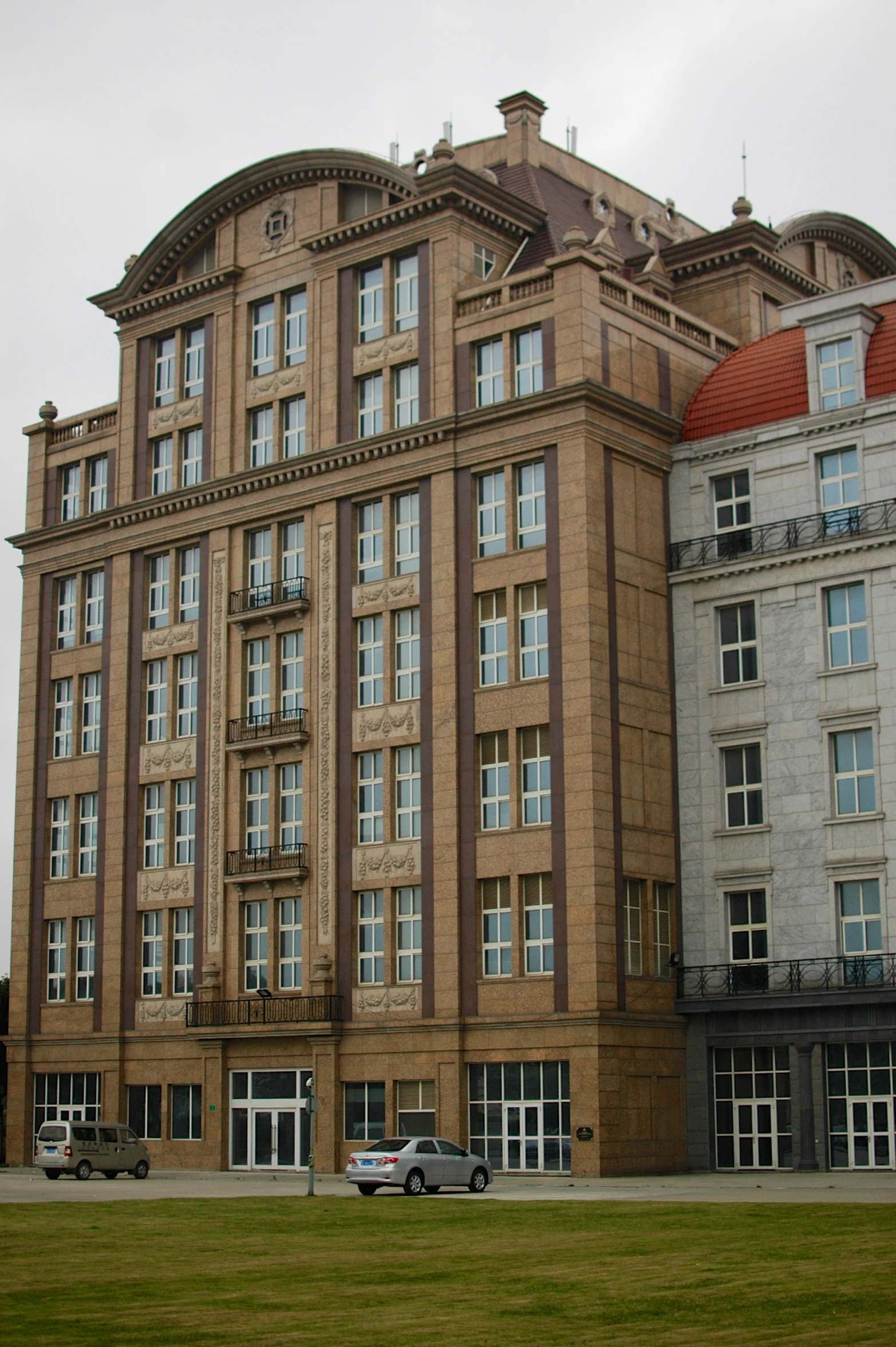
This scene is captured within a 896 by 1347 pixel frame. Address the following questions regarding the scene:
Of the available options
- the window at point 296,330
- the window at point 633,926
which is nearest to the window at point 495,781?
the window at point 633,926

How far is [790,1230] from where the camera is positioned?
2531 centimetres

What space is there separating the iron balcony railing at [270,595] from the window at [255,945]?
982 cm

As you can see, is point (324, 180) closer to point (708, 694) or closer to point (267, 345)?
point (267, 345)

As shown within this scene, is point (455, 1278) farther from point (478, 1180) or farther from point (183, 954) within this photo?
point (183, 954)

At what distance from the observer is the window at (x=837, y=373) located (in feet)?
172

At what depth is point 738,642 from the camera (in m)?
53.0

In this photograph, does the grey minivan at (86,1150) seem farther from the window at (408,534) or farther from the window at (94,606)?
the window at (94,606)

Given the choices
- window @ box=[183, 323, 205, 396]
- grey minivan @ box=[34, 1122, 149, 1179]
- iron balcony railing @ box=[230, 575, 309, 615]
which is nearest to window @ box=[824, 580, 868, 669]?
iron balcony railing @ box=[230, 575, 309, 615]

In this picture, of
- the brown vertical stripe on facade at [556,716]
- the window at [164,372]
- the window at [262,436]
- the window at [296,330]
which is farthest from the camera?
the window at [164,372]

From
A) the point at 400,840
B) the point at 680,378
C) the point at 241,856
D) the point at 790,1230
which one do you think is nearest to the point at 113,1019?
the point at 241,856

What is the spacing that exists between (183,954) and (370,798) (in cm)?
991

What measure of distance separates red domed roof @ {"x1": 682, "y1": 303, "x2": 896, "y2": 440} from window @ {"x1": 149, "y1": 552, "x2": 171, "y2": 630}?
19.5 metres

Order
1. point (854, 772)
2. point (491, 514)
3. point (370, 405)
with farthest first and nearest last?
point (370, 405)
point (491, 514)
point (854, 772)

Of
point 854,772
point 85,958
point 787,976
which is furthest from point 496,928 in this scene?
point 85,958
